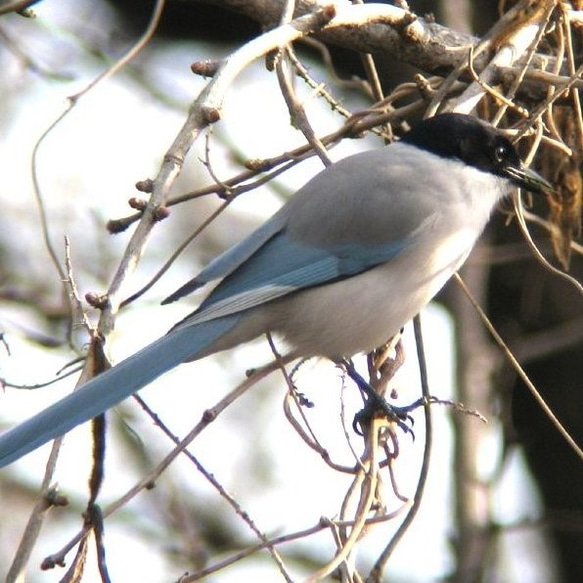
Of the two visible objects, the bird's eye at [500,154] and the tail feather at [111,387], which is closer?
the tail feather at [111,387]

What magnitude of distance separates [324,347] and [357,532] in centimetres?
99

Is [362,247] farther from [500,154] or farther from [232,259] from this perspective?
[500,154]

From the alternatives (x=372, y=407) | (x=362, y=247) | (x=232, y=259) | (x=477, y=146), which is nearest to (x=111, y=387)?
(x=372, y=407)

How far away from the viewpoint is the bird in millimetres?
3305

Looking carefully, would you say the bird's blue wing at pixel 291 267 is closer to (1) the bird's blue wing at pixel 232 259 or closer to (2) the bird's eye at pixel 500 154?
(1) the bird's blue wing at pixel 232 259

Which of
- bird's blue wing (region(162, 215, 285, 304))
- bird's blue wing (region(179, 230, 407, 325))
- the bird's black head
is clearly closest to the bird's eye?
the bird's black head

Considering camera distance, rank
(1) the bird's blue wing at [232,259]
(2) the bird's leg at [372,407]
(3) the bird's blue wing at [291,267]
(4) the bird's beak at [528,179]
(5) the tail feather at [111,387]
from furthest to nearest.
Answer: (4) the bird's beak at [528,179]
(3) the bird's blue wing at [291,267]
(1) the bird's blue wing at [232,259]
(2) the bird's leg at [372,407]
(5) the tail feather at [111,387]

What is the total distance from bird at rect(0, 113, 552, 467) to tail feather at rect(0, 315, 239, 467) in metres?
0.01

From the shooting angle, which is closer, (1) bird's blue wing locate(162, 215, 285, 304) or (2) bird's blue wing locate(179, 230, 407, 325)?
(1) bird's blue wing locate(162, 215, 285, 304)

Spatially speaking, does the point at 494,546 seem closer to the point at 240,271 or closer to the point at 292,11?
the point at 240,271

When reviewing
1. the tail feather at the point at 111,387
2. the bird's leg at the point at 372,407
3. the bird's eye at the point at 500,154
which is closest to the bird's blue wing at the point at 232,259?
the tail feather at the point at 111,387

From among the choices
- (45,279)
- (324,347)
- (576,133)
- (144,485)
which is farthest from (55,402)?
(45,279)

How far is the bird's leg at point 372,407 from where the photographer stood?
3.09 meters

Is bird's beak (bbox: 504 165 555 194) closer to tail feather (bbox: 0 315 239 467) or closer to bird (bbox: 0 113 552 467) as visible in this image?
bird (bbox: 0 113 552 467)
